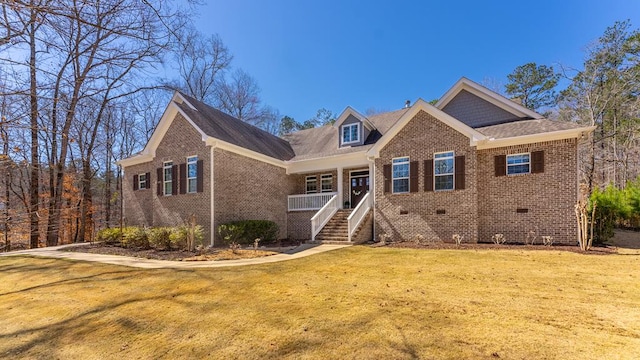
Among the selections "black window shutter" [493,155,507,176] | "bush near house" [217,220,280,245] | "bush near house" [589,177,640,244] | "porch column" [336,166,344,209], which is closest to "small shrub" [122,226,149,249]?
"bush near house" [217,220,280,245]

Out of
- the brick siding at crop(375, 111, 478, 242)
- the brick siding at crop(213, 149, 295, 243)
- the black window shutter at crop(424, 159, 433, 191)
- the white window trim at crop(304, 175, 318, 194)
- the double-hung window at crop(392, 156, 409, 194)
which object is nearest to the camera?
the brick siding at crop(375, 111, 478, 242)

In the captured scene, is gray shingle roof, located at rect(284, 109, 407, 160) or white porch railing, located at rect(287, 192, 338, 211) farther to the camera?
gray shingle roof, located at rect(284, 109, 407, 160)

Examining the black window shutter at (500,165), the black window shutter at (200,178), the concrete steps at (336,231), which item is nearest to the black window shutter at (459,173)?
the black window shutter at (500,165)

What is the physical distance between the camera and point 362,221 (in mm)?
13562

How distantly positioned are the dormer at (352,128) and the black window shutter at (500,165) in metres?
6.98

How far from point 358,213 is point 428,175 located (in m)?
3.57

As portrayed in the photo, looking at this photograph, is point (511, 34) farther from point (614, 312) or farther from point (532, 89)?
point (614, 312)

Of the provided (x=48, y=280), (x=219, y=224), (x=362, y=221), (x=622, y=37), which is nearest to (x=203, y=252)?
(x=219, y=224)

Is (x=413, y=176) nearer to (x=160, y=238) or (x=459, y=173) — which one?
(x=459, y=173)

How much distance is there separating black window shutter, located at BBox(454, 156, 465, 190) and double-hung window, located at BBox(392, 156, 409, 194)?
2.07 m

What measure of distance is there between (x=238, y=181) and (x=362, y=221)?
6.39m

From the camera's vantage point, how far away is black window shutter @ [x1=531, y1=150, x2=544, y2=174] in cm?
1117

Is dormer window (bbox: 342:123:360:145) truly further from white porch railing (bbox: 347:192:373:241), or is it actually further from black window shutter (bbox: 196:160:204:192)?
black window shutter (bbox: 196:160:204:192)

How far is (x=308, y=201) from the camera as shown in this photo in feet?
54.4
